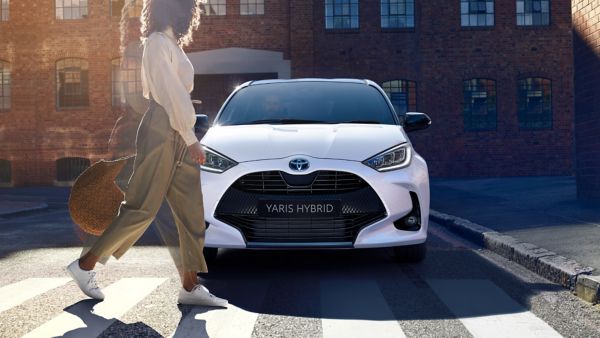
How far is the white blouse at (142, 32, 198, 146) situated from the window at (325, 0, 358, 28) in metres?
20.9

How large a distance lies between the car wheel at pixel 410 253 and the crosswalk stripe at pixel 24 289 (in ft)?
9.10

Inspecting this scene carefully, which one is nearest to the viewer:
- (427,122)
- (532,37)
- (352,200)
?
(352,200)

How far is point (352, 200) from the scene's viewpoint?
5422 millimetres

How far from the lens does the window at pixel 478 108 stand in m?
24.6

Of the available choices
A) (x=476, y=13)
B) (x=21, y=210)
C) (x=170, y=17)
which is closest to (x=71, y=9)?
(x=21, y=210)

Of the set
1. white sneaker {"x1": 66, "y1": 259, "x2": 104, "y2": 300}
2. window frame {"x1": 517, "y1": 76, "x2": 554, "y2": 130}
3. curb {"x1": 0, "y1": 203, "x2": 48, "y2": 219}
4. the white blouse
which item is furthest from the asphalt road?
window frame {"x1": 517, "y1": 76, "x2": 554, "y2": 130}

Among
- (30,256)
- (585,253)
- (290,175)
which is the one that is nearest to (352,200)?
(290,175)

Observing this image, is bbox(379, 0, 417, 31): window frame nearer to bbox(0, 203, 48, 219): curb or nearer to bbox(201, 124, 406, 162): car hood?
bbox(0, 203, 48, 219): curb

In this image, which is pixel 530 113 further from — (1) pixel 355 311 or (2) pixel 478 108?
(1) pixel 355 311

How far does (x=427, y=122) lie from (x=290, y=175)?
2.11 meters

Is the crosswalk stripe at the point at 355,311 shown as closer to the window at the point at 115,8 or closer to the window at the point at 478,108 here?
the window at the point at 478,108

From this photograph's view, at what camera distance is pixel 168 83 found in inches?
166

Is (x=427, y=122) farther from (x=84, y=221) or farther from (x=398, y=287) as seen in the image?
(x=84, y=221)

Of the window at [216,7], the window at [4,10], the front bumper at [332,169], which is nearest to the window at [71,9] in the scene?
the window at [4,10]
